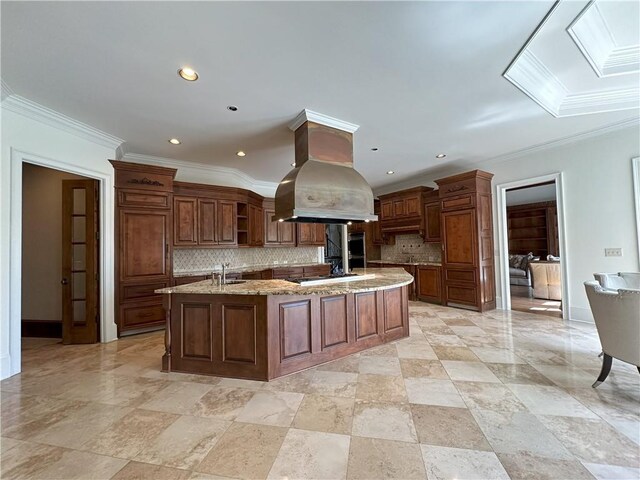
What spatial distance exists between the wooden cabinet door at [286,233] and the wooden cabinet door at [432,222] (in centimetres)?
311

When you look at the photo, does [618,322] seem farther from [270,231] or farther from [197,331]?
[270,231]

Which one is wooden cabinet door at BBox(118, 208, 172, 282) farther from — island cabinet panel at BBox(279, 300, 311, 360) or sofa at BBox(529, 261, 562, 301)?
sofa at BBox(529, 261, 562, 301)

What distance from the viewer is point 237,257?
5.77 metres

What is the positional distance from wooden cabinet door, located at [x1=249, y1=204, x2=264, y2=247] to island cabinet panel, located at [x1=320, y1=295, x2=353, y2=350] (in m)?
3.15

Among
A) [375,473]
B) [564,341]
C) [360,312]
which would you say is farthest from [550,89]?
[375,473]

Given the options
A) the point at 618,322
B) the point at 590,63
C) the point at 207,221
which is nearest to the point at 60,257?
the point at 207,221

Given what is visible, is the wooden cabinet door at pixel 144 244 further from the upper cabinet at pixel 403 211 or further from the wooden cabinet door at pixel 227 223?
the upper cabinet at pixel 403 211

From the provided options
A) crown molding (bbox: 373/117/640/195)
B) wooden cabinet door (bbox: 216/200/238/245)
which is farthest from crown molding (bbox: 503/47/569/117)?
wooden cabinet door (bbox: 216/200/238/245)

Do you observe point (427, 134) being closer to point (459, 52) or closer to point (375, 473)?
point (459, 52)

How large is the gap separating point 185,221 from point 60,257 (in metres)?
1.80

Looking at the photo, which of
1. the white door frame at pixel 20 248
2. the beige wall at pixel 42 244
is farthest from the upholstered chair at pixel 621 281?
the beige wall at pixel 42 244

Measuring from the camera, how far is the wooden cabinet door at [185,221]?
464cm

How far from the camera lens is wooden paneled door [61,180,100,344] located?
3.72 meters

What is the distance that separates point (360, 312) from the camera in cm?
322
